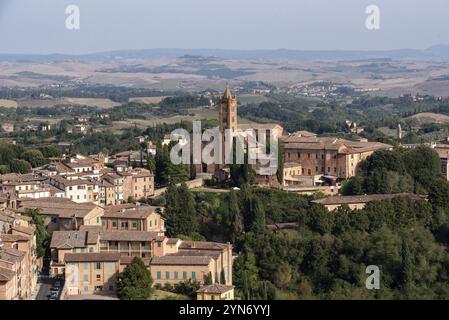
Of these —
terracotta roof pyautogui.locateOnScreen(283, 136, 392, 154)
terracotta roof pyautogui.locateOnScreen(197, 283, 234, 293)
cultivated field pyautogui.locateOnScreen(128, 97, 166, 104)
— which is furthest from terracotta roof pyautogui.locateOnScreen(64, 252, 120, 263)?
cultivated field pyautogui.locateOnScreen(128, 97, 166, 104)

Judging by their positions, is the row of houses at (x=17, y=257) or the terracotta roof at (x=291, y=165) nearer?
the row of houses at (x=17, y=257)

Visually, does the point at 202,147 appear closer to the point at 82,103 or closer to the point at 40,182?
the point at 40,182

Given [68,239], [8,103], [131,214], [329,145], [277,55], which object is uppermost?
[329,145]

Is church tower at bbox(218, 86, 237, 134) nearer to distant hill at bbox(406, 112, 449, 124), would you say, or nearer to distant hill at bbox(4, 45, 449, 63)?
distant hill at bbox(406, 112, 449, 124)

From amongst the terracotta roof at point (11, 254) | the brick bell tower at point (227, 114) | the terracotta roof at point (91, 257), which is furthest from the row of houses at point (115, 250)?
the brick bell tower at point (227, 114)

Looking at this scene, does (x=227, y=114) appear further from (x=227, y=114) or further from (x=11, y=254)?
(x=11, y=254)

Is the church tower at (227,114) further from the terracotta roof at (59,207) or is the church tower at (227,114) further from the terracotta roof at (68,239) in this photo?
the terracotta roof at (68,239)

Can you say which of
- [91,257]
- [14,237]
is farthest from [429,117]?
[14,237]

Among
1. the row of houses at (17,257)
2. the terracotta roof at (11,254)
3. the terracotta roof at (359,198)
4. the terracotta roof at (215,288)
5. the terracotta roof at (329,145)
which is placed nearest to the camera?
the row of houses at (17,257)
